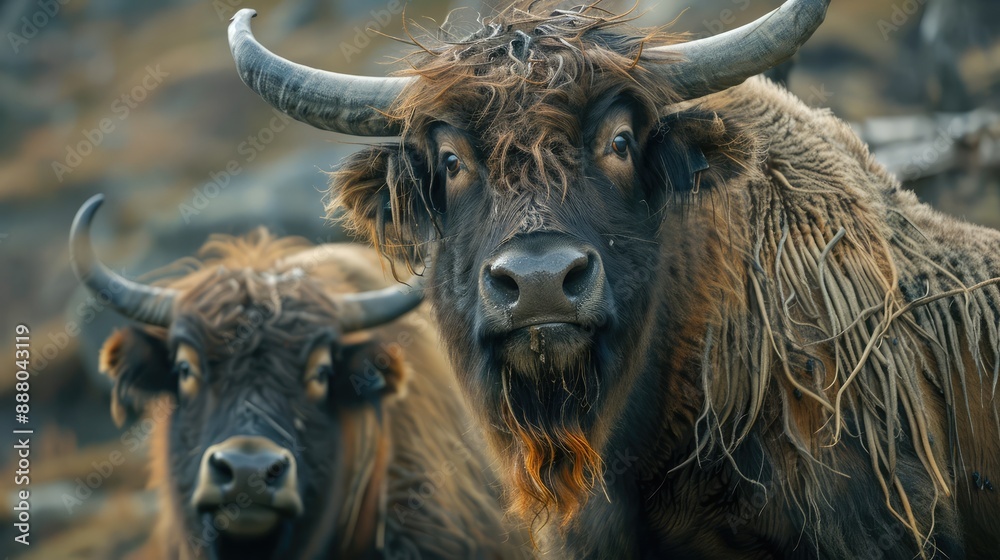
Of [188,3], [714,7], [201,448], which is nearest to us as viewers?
[201,448]

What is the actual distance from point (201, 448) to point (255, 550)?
2.42 feet

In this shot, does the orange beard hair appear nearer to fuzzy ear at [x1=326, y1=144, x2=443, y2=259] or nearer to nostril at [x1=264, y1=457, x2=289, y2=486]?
fuzzy ear at [x1=326, y1=144, x2=443, y2=259]

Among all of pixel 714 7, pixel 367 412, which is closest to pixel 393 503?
pixel 367 412

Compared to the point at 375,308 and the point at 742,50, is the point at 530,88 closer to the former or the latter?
the point at 742,50

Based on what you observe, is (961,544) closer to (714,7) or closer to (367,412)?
(367,412)

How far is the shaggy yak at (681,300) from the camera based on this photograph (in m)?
3.51

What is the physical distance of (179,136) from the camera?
42.5 ft

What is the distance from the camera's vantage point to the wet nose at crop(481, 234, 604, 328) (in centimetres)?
315

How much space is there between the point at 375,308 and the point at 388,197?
2.32 metres

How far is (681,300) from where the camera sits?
382 cm

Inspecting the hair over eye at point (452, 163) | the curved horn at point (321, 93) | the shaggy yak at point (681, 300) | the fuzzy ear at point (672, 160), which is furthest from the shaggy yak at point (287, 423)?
the fuzzy ear at point (672, 160)

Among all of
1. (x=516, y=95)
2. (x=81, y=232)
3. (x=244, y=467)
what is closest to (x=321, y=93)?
(x=516, y=95)

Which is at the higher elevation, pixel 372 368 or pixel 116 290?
pixel 116 290

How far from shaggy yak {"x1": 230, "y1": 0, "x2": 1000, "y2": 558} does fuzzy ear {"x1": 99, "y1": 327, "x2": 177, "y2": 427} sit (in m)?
3.05
